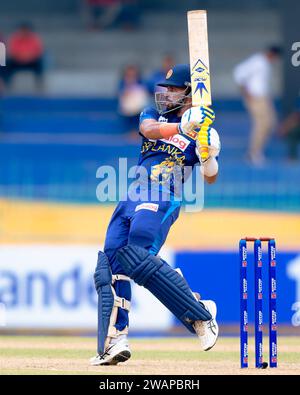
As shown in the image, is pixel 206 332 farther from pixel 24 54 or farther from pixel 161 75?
pixel 24 54

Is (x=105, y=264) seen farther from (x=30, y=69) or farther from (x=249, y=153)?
(x=30, y=69)

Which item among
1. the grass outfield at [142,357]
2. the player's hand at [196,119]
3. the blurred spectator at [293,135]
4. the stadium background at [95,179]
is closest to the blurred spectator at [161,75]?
the stadium background at [95,179]

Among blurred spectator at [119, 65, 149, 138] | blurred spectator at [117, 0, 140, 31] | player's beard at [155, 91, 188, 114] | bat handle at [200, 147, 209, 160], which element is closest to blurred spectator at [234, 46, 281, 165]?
blurred spectator at [119, 65, 149, 138]

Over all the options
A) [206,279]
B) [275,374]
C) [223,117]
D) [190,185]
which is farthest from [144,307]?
[223,117]

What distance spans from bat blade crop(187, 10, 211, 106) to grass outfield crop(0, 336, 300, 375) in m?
1.66

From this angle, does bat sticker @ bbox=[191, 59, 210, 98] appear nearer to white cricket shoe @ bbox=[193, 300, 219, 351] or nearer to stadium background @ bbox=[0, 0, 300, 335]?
white cricket shoe @ bbox=[193, 300, 219, 351]

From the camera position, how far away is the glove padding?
6.89 meters

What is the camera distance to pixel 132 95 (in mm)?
16969

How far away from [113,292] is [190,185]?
5075 millimetres

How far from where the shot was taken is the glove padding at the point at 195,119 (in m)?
6.89

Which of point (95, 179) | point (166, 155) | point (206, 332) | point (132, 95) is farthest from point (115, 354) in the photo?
point (132, 95)

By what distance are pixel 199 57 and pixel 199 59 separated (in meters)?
0.01

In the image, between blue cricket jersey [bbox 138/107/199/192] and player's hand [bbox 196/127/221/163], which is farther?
blue cricket jersey [bbox 138/107/199/192]

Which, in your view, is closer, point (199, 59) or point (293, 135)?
point (199, 59)
